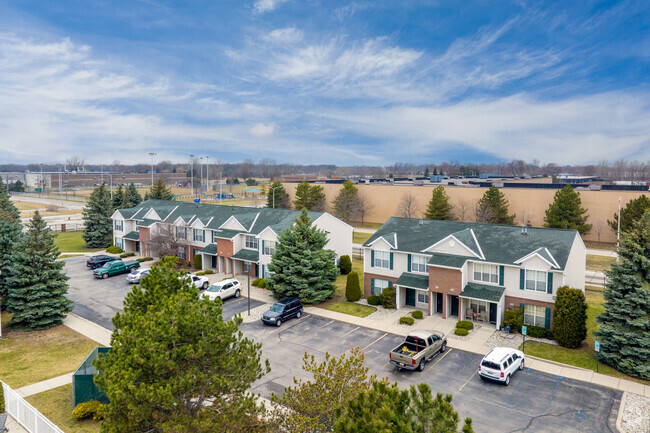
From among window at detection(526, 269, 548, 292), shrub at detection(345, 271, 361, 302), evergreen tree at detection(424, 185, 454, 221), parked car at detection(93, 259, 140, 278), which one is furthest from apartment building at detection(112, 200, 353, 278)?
evergreen tree at detection(424, 185, 454, 221)

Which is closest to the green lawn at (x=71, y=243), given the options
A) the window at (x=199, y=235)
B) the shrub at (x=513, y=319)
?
the window at (x=199, y=235)

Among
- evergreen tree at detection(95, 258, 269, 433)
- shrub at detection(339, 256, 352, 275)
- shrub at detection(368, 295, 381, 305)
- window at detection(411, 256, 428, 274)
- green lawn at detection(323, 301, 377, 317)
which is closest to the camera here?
evergreen tree at detection(95, 258, 269, 433)

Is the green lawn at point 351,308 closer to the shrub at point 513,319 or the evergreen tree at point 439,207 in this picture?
the shrub at point 513,319

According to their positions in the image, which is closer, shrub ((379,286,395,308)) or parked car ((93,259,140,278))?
shrub ((379,286,395,308))

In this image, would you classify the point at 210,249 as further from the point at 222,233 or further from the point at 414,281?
the point at 414,281

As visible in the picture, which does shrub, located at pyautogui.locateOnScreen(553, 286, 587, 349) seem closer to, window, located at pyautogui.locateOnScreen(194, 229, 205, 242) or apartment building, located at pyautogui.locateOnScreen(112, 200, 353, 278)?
apartment building, located at pyautogui.locateOnScreen(112, 200, 353, 278)
